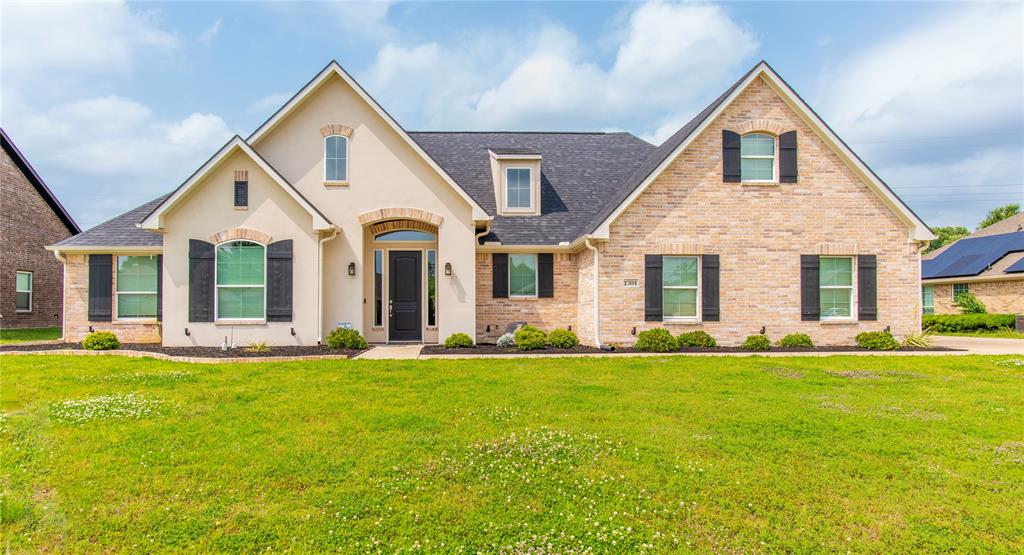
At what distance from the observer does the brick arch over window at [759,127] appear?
1429 centimetres

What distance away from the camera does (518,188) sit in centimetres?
1698

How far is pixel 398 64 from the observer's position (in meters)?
13.2

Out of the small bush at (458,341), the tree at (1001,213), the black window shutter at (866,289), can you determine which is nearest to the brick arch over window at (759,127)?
the black window shutter at (866,289)

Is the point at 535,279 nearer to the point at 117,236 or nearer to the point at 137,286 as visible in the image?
the point at 137,286

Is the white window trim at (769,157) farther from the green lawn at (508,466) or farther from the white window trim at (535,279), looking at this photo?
the green lawn at (508,466)

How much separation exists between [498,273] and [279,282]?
19.5 ft

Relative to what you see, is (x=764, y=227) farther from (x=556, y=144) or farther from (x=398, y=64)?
(x=398, y=64)

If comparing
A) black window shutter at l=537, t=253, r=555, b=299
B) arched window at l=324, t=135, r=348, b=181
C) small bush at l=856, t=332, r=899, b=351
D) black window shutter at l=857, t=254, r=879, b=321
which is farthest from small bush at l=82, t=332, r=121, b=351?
black window shutter at l=857, t=254, r=879, b=321

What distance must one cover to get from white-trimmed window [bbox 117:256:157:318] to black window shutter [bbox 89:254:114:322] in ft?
0.79

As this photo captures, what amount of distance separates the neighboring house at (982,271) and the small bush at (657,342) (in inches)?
796

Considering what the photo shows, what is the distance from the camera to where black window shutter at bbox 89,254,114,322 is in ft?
47.4

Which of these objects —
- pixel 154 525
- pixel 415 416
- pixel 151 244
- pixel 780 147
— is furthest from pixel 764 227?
pixel 151 244

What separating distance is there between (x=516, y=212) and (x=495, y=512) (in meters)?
13.3

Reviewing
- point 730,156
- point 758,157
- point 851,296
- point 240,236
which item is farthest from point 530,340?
point 851,296
